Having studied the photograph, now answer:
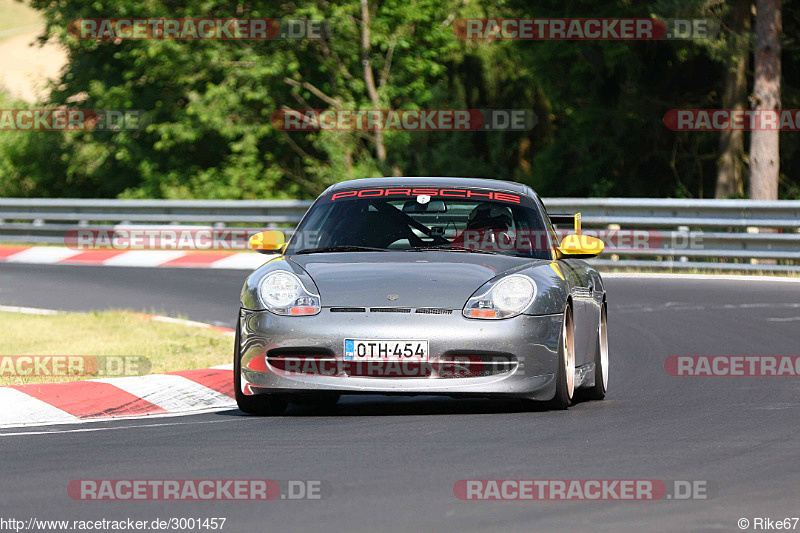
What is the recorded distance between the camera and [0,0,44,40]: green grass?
148 meters

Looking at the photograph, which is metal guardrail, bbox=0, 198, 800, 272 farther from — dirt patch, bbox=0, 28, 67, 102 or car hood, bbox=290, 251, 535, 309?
dirt patch, bbox=0, 28, 67, 102

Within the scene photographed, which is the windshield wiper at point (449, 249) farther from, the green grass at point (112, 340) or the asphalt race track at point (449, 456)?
the green grass at point (112, 340)

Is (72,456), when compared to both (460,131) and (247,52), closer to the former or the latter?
(460,131)

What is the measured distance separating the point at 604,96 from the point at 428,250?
804 inches

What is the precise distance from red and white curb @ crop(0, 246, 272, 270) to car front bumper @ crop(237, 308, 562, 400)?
13567 millimetres

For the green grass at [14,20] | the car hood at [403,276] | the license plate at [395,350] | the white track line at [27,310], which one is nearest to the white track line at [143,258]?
the white track line at [27,310]

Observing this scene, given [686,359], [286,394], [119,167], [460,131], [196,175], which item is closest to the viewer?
[286,394]

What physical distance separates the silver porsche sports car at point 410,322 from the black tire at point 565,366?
0.01m

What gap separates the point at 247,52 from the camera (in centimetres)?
3297

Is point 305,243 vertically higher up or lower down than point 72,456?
higher up

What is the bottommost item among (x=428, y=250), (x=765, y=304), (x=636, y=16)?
(x=765, y=304)

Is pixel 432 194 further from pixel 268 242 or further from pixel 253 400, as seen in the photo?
pixel 253 400

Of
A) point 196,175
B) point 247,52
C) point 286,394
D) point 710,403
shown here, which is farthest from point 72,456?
point 196,175

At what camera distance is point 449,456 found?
22.1ft
